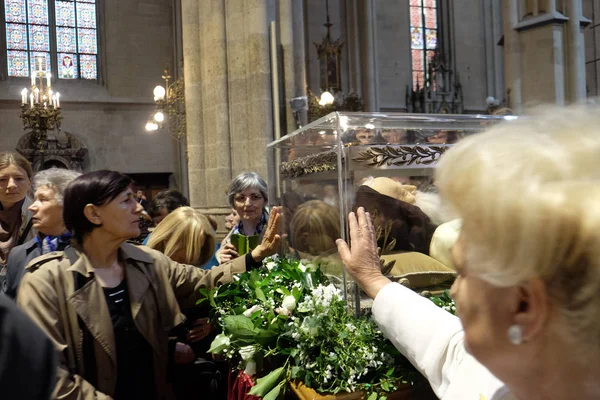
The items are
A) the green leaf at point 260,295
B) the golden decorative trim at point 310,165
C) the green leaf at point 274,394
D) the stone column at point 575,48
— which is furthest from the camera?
the stone column at point 575,48

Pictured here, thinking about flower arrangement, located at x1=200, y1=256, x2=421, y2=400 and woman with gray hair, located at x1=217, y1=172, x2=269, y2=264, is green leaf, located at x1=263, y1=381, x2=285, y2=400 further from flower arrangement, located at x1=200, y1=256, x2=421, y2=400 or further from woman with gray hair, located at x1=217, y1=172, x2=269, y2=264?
woman with gray hair, located at x1=217, y1=172, x2=269, y2=264

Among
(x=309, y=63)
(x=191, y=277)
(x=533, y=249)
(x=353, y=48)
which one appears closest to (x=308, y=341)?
(x=191, y=277)

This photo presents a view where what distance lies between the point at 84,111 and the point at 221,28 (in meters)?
11.1

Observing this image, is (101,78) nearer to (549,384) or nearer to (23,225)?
(23,225)

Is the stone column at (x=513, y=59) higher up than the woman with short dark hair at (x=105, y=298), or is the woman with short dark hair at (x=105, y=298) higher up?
the stone column at (x=513, y=59)

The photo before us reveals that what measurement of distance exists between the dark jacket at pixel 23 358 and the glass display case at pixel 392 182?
1265 mm

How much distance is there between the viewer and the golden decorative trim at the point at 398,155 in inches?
75.4

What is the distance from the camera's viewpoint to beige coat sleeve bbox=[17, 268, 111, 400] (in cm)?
179

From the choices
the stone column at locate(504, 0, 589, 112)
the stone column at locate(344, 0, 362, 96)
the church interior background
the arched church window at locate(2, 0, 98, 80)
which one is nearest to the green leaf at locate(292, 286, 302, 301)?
the church interior background

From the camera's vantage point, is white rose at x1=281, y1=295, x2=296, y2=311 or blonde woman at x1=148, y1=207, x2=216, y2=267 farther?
blonde woman at x1=148, y1=207, x2=216, y2=267

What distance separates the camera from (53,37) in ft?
53.8

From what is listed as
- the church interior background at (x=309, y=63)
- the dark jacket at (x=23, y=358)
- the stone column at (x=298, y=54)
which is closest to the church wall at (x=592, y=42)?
the church interior background at (x=309, y=63)

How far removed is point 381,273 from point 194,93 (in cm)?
556

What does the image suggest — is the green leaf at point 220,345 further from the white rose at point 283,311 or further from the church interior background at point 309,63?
the church interior background at point 309,63
